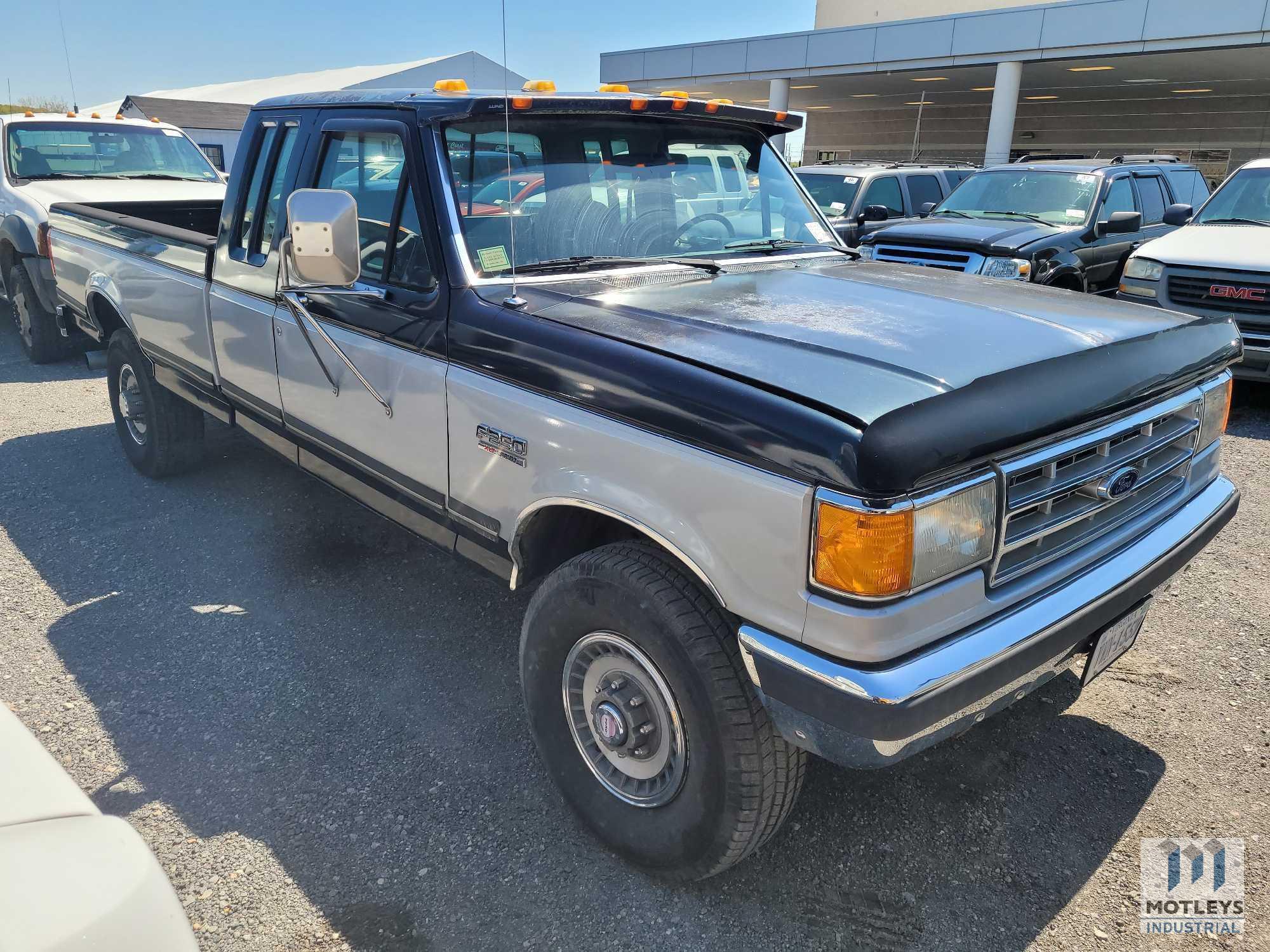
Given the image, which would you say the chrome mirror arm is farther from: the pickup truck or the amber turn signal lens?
the amber turn signal lens

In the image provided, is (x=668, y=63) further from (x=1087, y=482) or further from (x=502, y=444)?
(x=1087, y=482)

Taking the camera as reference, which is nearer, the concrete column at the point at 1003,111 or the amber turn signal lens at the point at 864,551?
the amber turn signal lens at the point at 864,551

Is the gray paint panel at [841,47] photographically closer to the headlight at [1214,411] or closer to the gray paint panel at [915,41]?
the gray paint panel at [915,41]

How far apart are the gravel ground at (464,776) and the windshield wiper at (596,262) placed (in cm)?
105

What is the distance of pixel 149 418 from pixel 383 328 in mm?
2865

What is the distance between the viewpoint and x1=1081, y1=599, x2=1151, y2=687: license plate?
2430mm

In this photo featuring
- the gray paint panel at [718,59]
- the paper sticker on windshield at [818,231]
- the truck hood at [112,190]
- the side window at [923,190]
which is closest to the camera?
the paper sticker on windshield at [818,231]

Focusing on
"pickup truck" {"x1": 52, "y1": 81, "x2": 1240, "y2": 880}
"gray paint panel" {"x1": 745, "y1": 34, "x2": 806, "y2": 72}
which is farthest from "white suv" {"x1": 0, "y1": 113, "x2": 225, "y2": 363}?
"gray paint panel" {"x1": 745, "y1": 34, "x2": 806, "y2": 72}

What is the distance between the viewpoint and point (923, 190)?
39.1 ft

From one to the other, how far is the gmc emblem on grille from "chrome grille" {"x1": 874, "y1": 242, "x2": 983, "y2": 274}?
1.79m

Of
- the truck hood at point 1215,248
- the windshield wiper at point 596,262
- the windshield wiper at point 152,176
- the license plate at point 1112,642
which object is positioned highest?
the windshield wiper at point 152,176

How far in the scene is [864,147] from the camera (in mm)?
38719

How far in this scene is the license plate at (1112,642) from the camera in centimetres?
243

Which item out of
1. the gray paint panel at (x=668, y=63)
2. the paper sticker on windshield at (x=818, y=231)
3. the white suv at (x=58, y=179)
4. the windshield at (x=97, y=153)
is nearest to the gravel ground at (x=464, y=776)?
the paper sticker on windshield at (x=818, y=231)
